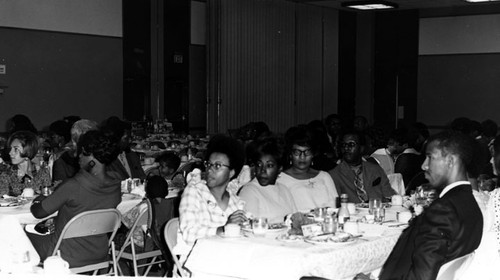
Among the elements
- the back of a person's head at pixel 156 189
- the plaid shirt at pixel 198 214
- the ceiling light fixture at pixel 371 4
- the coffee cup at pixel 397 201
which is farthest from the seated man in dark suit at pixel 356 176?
the ceiling light fixture at pixel 371 4

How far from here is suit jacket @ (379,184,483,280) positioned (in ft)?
9.77

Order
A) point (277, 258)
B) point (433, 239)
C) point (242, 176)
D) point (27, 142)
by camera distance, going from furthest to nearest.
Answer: point (242, 176) < point (27, 142) < point (277, 258) < point (433, 239)

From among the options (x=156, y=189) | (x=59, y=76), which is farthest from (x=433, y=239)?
(x=59, y=76)

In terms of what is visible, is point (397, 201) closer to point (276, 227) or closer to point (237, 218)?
point (276, 227)

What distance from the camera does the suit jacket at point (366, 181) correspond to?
576 centimetres

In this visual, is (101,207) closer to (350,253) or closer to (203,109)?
(350,253)

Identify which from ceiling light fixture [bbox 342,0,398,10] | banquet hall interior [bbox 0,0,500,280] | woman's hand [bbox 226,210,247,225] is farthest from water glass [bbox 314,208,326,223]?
ceiling light fixture [bbox 342,0,398,10]

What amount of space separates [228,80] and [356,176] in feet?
25.7

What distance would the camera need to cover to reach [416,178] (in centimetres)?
669

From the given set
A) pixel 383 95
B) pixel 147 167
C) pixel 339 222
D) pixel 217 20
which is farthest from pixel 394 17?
pixel 339 222

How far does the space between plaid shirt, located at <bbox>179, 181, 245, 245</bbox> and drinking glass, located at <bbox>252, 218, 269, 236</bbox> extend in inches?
8.1

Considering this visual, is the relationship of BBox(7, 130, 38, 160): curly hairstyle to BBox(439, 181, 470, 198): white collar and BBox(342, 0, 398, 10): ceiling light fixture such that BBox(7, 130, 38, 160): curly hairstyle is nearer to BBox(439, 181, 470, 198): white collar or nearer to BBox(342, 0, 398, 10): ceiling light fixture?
BBox(439, 181, 470, 198): white collar

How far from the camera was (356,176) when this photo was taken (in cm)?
581

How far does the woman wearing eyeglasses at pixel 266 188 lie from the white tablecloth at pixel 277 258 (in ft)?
2.65
